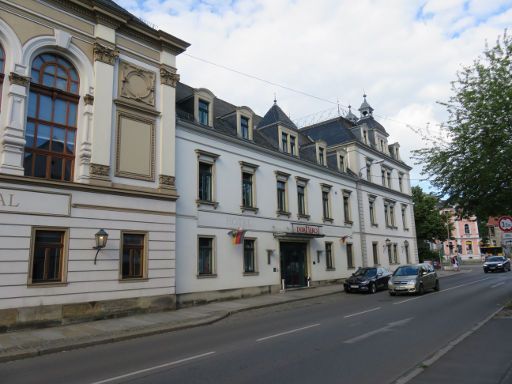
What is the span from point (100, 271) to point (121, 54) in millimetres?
9296

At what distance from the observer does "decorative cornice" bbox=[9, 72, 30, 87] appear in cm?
1400

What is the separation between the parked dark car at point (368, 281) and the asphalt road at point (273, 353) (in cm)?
890

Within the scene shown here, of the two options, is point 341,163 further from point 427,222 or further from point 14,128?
point 14,128

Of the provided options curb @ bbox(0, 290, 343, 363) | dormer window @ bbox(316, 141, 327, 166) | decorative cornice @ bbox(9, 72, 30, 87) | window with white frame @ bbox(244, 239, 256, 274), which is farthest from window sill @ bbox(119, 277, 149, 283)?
dormer window @ bbox(316, 141, 327, 166)

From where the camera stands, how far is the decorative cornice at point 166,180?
58.5 feet

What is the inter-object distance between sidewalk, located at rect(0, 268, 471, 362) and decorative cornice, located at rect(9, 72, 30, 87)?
8.39 metres

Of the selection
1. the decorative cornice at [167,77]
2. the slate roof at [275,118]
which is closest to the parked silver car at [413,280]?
the slate roof at [275,118]

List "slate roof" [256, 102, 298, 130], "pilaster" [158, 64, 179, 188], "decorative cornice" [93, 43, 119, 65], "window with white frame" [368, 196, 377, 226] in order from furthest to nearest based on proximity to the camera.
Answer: "window with white frame" [368, 196, 377, 226]
"slate roof" [256, 102, 298, 130]
"pilaster" [158, 64, 179, 188]
"decorative cornice" [93, 43, 119, 65]

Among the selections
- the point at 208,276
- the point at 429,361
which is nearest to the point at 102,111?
the point at 208,276

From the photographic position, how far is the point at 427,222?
5062cm

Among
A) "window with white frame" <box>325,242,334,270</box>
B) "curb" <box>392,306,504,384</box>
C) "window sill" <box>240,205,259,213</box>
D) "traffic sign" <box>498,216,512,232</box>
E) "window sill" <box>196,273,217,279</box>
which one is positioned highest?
"window sill" <box>240,205,259,213</box>

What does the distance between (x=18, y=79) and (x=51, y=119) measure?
5.65ft

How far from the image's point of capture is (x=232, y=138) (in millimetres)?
22359

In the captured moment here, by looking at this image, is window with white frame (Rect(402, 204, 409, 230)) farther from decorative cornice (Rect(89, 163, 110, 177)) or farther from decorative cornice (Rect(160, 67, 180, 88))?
decorative cornice (Rect(89, 163, 110, 177))
